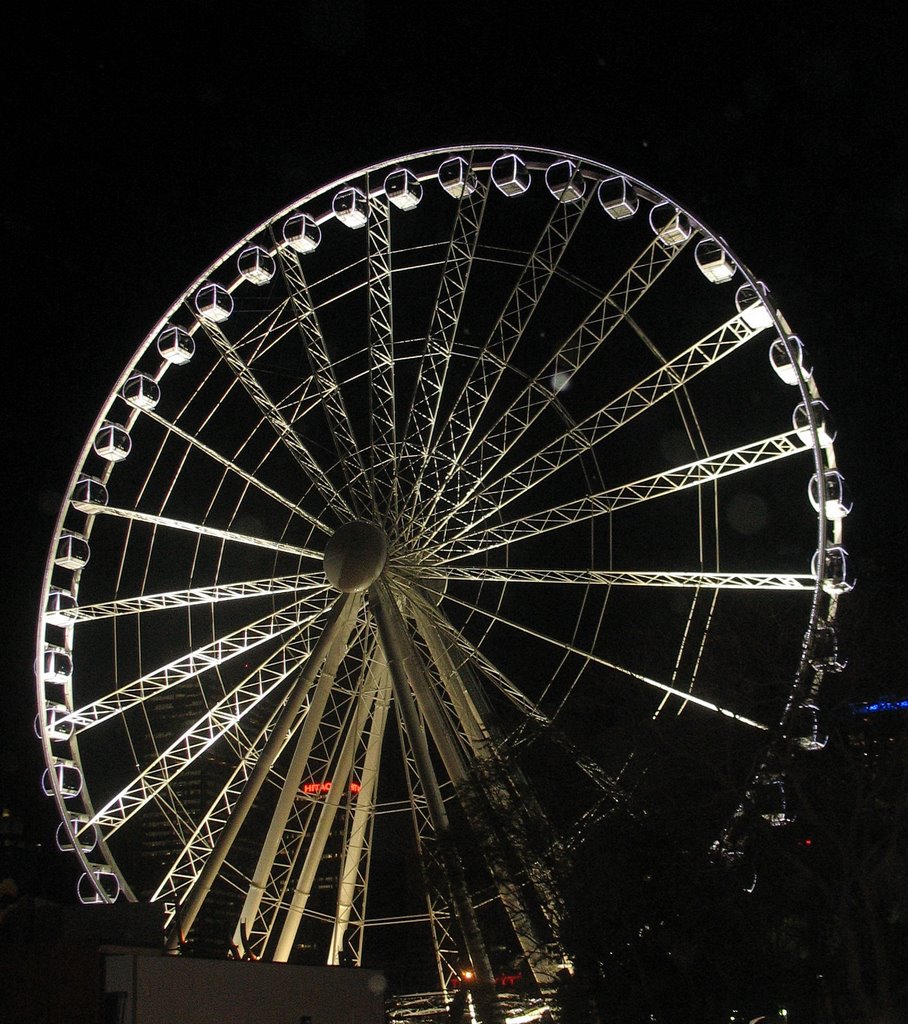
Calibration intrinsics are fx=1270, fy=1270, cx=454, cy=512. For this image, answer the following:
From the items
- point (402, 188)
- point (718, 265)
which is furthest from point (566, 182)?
point (718, 265)

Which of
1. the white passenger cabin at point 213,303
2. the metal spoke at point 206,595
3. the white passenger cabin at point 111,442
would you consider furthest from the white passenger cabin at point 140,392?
the metal spoke at point 206,595

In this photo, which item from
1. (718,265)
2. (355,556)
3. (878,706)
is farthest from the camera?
(718,265)

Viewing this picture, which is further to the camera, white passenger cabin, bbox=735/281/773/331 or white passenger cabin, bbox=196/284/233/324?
white passenger cabin, bbox=196/284/233/324

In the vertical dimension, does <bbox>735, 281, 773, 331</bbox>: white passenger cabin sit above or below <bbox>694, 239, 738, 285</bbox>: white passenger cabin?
below

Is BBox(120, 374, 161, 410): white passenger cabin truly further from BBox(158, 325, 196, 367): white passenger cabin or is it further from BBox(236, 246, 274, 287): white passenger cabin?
BBox(236, 246, 274, 287): white passenger cabin

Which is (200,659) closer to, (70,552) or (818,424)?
(70,552)

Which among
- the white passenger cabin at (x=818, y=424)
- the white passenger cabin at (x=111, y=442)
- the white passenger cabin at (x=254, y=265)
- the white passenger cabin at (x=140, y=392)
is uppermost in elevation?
the white passenger cabin at (x=254, y=265)

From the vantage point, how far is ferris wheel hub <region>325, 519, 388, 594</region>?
2342 centimetres

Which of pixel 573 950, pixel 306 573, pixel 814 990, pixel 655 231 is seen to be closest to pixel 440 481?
pixel 306 573

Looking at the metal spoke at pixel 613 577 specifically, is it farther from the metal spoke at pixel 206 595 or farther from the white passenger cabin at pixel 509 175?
the white passenger cabin at pixel 509 175

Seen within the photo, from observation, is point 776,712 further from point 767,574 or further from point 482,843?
point 482,843

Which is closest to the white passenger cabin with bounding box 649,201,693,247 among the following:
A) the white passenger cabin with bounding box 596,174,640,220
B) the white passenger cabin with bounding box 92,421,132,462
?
the white passenger cabin with bounding box 596,174,640,220

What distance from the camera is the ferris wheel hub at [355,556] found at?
922 inches

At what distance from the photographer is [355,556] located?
23.6 metres
